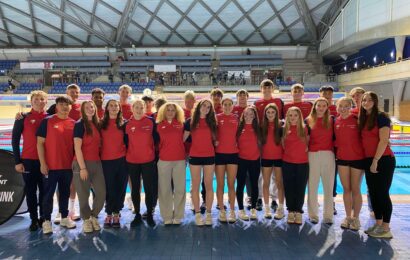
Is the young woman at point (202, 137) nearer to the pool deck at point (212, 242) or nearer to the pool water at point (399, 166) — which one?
the pool deck at point (212, 242)

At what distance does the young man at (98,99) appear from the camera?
4.02m

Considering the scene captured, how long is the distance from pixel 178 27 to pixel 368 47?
44.7ft

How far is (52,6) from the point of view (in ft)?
70.0

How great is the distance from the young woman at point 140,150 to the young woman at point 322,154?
1.93m

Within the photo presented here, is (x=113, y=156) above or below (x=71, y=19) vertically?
below

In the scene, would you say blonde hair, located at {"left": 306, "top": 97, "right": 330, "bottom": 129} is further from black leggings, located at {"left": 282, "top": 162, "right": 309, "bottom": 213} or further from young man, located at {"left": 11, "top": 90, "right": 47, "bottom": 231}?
young man, located at {"left": 11, "top": 90, "right": 47, "bottom": 231}

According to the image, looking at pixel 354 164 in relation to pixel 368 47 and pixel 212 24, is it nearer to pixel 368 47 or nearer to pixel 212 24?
pixel 368 47

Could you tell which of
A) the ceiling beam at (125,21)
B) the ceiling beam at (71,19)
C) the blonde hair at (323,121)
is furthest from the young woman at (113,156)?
the ceiling beam at (71,19)

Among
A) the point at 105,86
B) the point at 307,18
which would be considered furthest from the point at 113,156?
the point at 307,18

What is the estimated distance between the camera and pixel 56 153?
141 inches

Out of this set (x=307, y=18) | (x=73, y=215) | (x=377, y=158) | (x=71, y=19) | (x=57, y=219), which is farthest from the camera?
(x=307, y=18)

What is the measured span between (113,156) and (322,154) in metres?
2.52

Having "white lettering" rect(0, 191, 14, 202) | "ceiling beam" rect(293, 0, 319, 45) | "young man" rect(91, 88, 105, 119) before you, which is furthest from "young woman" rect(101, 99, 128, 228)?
"ceiling beam" rect(293, 0, 319, 45)

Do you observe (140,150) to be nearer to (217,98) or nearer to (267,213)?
(217,98)
